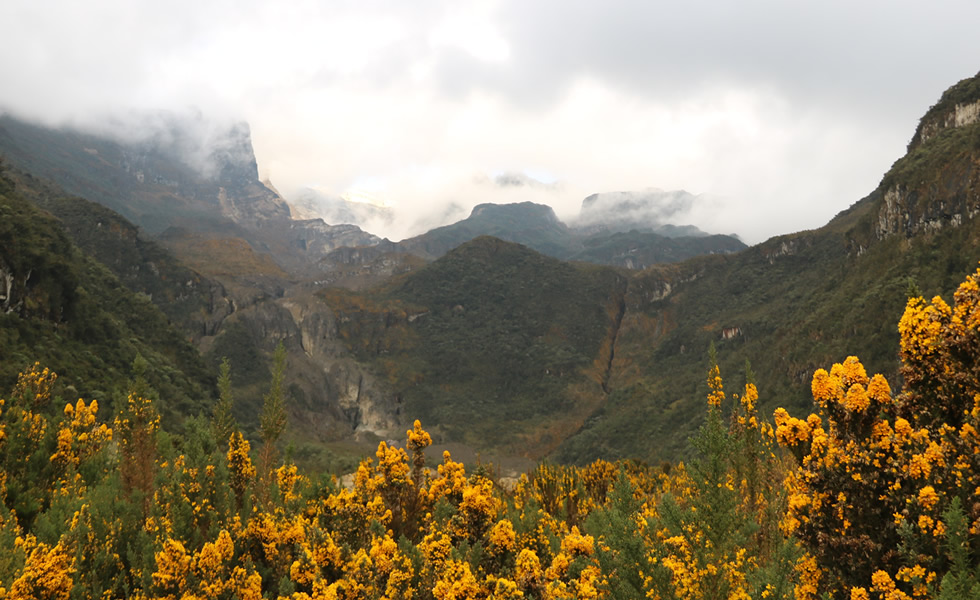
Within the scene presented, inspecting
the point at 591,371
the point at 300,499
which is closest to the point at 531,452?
the point at 591,371

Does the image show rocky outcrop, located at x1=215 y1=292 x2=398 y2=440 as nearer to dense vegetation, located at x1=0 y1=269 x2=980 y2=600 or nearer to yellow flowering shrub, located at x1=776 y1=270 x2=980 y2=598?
dense vegetation, located at x1=0 y1=269 x2=980 y2=600

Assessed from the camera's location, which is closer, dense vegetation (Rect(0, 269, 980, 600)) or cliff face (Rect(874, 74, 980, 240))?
dense vegetation (Rect(0, 269, 980, 600))

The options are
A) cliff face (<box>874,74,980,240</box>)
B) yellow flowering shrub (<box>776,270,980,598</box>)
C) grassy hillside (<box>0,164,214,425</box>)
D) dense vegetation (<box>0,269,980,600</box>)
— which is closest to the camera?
yellow flowering shrub (<box>776,270,980,598</box>)

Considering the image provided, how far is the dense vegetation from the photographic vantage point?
4.69 m

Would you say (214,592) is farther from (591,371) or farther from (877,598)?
(591,371)

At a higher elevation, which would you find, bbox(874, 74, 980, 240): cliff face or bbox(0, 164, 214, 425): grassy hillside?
bbox(874, 74, 980, 240): cliff face

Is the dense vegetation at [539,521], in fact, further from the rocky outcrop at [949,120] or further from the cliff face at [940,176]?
the rocky outcrop at [949,120]

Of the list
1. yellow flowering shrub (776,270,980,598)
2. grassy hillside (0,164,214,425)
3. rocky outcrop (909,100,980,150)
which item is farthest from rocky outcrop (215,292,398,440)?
rocky outcrop (909,100,980,150)

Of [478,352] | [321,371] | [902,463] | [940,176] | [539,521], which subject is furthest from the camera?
[478,352]

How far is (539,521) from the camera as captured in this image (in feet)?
29.2

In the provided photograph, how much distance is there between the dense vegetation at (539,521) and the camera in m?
4.69

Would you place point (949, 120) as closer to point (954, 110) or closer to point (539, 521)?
point (954, 110)

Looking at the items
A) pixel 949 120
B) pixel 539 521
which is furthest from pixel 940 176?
pixel 539 521

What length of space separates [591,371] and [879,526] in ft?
621
